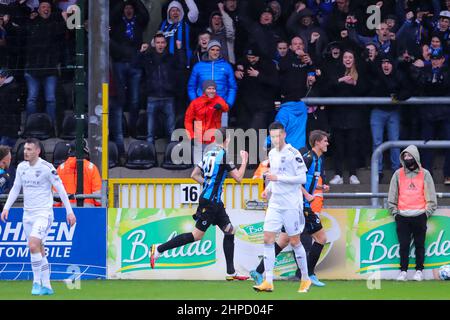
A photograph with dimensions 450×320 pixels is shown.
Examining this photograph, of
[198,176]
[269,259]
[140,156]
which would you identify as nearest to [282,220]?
[269,259]

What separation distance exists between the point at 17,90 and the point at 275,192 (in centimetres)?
675

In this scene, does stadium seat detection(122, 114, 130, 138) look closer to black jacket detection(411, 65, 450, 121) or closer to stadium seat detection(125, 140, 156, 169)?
stadium seat detection(125, 140, 156, 169)

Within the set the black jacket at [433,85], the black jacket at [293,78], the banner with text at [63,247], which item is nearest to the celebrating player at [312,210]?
the banner with text at [63,247]

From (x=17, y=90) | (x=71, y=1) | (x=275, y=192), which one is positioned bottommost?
(x=275, y=192)

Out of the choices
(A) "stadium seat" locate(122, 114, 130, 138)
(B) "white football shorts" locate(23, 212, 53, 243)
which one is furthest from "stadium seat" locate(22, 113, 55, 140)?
(B) "white football shorts" locate(23, 212, 53, 243)

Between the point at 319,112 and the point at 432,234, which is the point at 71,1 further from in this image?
the point at 432,234

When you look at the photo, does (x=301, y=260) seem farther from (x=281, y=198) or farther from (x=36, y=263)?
(x=36, y=263)

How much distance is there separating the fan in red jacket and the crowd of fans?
2 cm

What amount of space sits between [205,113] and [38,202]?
4318 millimetres

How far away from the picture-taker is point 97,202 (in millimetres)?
17734

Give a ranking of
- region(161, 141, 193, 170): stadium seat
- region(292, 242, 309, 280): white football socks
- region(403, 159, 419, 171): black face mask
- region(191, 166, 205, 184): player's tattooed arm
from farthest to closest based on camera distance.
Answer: region(161, 141, 193, 170): stadium seat
region(403, 159, 419, 171): black face mask
region(191, 166, 205, 184): player's tattooed arm
region(292, 242, 309, 280): white football socks

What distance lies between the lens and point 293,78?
752 inches

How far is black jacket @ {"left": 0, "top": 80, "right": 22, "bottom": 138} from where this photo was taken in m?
19.9

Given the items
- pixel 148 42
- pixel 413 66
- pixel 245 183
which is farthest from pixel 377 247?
pixel 148 42
